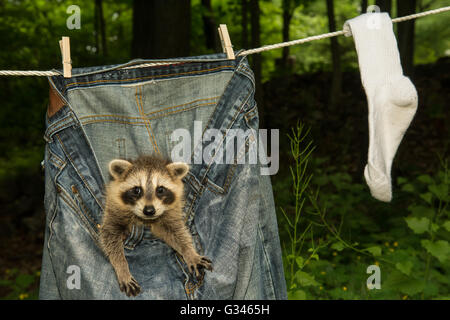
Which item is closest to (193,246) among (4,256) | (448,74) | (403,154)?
(4,256)

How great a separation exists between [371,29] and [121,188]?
1558 mm

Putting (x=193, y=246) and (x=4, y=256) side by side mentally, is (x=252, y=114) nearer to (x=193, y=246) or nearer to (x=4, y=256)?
(x=193, y=246)

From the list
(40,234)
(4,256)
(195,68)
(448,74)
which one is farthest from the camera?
(448,74)

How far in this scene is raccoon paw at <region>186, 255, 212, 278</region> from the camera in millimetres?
2426

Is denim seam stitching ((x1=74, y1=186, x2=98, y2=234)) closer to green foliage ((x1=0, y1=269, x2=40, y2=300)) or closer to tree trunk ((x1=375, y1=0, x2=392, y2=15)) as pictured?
green foliage ((x1=0, y1=269, x2=40, y2=300))

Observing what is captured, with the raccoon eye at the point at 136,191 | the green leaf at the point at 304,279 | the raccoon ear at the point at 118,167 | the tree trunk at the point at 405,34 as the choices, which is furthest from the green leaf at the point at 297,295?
the tree trunk at the point at 405,34

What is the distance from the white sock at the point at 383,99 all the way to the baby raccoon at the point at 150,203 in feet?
3.18

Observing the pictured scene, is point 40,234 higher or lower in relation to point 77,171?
lower

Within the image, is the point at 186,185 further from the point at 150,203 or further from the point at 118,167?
the point at 118,167

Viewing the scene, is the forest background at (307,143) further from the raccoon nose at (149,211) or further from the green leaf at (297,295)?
the raccoon nose at (149,211)

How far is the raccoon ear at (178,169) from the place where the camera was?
2.61 metres

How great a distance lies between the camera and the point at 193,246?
2.52 metres

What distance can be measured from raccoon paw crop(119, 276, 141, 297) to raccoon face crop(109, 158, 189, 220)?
0.36 metres

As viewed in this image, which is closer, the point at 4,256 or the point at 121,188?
the point at 121,188
